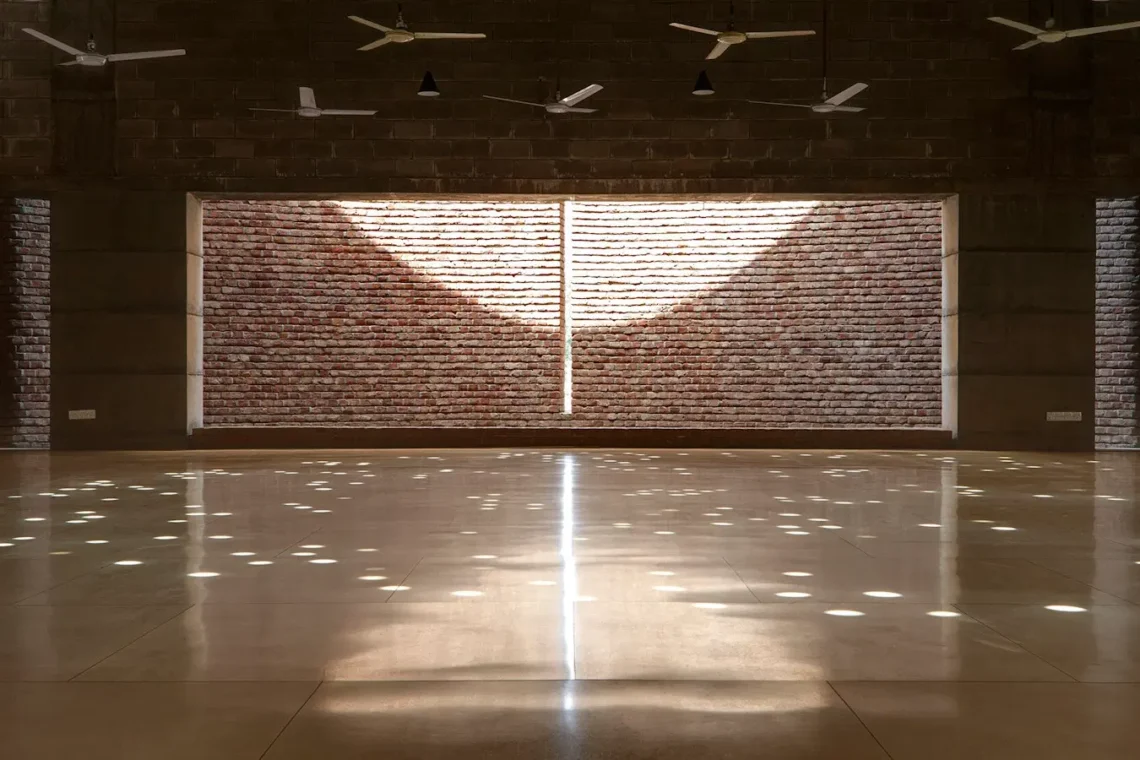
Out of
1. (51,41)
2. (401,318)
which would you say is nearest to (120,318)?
(401,318)

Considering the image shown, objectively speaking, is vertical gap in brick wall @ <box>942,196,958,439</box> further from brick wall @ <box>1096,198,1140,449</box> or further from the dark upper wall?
brick wall @ <box>1096,198,1140,449</box>

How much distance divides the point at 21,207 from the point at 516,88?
6191 millimetres

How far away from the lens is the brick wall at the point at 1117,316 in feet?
42.8

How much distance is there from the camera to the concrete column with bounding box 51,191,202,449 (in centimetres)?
1145

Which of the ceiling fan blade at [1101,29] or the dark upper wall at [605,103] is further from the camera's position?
the dark upper wall at [605,103]

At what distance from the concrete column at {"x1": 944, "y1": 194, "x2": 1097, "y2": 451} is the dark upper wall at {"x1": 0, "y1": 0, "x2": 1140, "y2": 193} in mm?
400

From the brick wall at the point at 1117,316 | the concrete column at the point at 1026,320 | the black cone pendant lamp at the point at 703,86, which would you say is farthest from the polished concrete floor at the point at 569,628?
the brick wall at the point at 1117,316

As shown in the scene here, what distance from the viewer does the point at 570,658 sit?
2840mm

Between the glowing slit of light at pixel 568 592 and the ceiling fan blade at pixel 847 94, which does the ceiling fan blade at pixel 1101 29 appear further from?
the glowing slit of light at pixel 568 592

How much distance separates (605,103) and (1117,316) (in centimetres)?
660

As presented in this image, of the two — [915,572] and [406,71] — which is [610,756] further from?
[406,71]

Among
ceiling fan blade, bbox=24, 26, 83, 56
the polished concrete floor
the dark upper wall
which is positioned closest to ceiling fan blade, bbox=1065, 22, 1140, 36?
the dark upper wall

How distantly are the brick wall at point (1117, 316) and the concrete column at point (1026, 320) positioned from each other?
1.78 m

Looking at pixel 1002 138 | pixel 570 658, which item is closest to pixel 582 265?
pixel 1002 138
